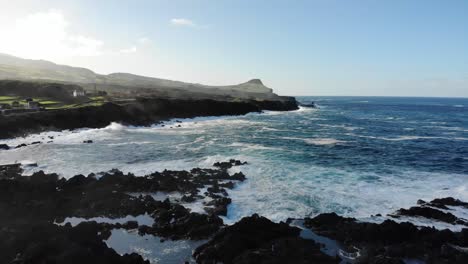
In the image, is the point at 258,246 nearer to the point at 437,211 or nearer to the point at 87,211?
the point at 87,211

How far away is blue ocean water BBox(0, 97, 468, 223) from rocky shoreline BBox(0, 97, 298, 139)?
11.7 ft

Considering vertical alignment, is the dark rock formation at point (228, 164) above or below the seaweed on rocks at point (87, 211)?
above

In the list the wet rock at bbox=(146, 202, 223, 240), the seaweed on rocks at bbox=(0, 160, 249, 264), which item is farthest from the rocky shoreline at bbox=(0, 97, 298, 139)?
the wet rock at bbox=(146, 202, 223, 240)

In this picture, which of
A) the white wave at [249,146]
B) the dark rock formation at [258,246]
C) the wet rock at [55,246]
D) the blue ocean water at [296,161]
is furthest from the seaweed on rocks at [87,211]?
the white wave at [249,146]

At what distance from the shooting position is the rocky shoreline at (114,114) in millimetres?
52672

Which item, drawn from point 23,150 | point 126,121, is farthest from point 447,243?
point 126,121

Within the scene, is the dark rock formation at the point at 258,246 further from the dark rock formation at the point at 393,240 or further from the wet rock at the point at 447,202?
the wet rock at the point at 447,202

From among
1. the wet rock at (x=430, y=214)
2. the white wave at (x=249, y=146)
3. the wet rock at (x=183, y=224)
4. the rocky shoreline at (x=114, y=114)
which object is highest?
the rocky shoreline at (x=114, y=114)

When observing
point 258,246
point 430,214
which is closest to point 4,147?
point 258,246

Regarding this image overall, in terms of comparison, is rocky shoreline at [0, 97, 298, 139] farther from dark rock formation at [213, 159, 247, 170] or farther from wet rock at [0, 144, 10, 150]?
dark rock formation at [213, 159, 247, 170]

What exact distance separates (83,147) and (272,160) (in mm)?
23940

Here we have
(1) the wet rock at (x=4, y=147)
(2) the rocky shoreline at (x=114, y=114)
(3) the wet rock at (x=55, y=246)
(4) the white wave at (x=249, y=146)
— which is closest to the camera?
(3) the wet rock at (x=55, y=246)

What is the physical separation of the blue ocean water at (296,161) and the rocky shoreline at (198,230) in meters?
2.09

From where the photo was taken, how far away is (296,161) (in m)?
36.5
